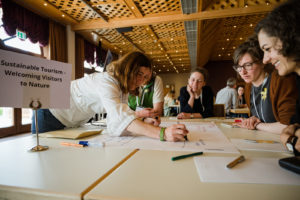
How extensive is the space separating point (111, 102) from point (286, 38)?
2.86ft

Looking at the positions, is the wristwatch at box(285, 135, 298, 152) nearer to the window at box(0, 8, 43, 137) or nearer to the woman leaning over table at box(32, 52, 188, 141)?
A: the woman leaning over table at box(32, 52, 188, 141)

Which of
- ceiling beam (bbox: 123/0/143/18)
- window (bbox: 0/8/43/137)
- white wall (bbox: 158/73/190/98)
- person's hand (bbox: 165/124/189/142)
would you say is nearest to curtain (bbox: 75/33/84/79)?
window (bbox: 0/8/43/137)

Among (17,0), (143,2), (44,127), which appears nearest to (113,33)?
(143,2)

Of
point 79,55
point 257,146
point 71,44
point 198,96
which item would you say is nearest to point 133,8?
point 71,44

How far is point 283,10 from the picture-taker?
67cm

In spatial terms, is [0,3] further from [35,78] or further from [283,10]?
[283,10]

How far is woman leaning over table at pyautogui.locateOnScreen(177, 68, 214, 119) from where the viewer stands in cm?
241

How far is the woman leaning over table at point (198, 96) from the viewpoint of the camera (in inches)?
94.8

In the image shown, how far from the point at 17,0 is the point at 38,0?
50 centimetres

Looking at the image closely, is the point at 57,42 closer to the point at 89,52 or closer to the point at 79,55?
the point at 79,55

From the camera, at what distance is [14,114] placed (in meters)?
4.44

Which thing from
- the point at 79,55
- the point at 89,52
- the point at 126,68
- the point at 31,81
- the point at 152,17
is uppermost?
the point at 152,17

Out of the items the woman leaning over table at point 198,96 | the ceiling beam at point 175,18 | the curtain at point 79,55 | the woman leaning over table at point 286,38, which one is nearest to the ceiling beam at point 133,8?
the ceiling beam at point 175,18

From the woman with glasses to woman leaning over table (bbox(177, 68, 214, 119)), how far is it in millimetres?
721
